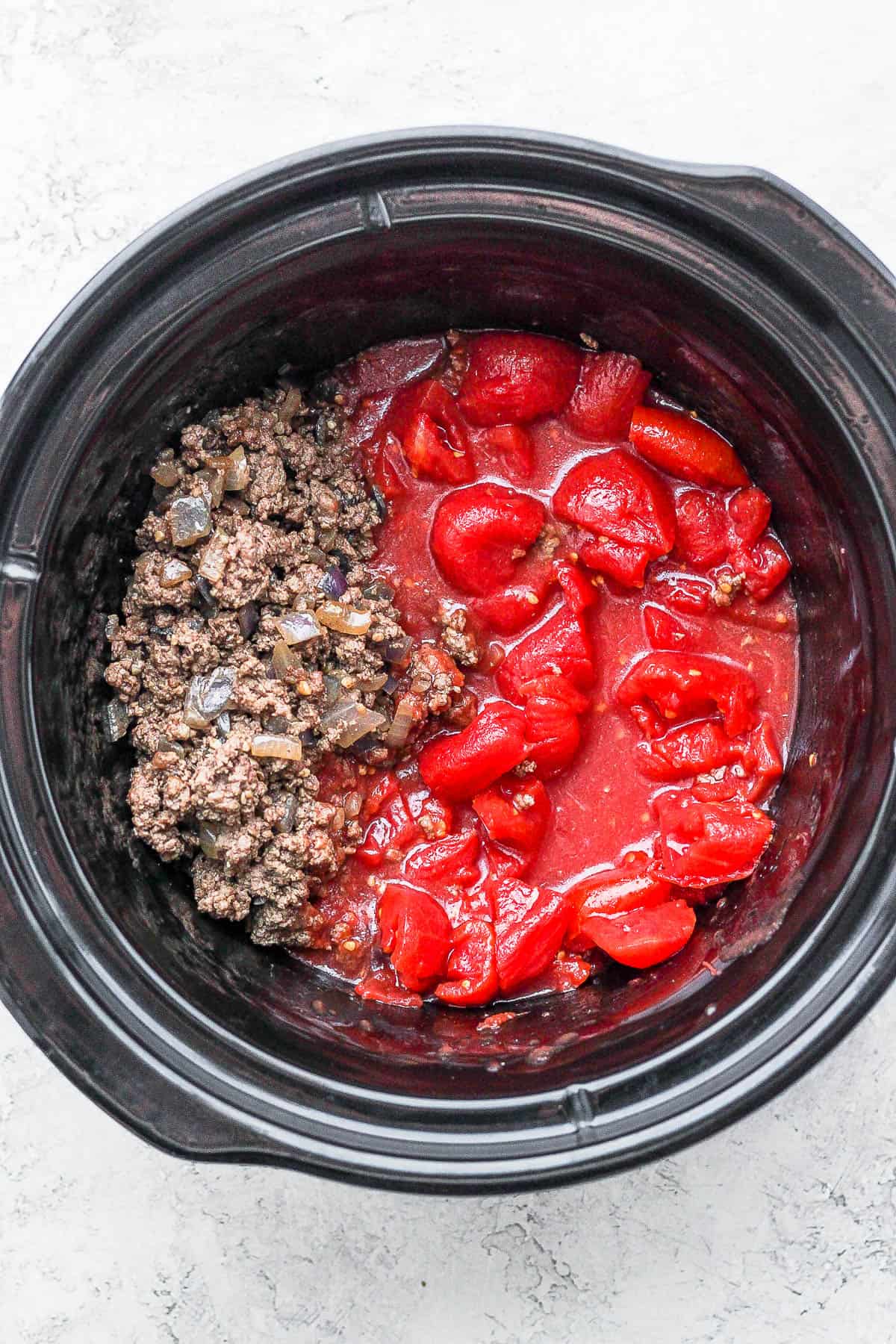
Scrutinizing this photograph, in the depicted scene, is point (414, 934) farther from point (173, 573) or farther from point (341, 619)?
point (173, 573)

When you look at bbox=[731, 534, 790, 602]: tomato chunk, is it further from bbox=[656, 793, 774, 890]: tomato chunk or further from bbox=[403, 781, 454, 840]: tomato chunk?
bbox=[403, 781, 454, 840]: tomato chunk

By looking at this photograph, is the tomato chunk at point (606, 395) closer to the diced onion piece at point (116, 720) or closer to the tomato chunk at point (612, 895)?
the tomato chunk at point (612, 895)

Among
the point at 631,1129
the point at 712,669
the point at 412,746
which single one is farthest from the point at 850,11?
the point at 631,1129

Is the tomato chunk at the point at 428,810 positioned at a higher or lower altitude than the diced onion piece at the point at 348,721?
lower

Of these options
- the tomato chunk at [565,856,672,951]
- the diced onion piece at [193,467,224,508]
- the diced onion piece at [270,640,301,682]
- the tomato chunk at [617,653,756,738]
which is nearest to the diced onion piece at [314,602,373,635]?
the diced onion piece at [270,640,301,682]

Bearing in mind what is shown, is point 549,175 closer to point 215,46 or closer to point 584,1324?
point 215,46

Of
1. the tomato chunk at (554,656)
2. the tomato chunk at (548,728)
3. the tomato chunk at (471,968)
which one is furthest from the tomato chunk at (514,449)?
the tomato chunk at (471,968)

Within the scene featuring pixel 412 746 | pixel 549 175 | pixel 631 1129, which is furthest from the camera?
pixel 412 746
